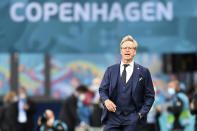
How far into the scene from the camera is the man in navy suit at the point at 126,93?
385 inches

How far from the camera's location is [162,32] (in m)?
16.7

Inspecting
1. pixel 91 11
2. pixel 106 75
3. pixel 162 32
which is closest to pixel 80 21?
pixel 91 11

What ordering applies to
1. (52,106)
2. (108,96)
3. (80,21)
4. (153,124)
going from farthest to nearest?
1. (52,106)
2. (153,124)
3. (80,21)
4. (108,96)

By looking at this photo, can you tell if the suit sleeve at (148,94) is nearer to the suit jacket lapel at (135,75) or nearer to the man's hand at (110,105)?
the suit jacket lapel at (135,75)

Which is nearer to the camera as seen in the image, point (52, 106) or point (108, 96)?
point (108, 96)

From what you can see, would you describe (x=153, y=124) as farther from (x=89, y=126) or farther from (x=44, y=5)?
(x=44, y=5)

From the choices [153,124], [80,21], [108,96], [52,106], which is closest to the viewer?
[108,96]

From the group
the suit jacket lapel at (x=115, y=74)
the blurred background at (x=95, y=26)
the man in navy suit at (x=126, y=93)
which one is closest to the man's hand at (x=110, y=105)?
the man in navy suit at (x=126, y=93)

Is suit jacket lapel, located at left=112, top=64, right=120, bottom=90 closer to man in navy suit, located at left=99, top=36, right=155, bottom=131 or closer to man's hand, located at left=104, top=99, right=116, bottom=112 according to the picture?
man in navy suit, located at left=99, top=36, right=155, bottom=131

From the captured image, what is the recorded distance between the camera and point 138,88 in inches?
388

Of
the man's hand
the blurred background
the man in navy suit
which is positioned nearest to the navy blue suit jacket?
the man in navy suit

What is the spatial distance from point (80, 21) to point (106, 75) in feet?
22.1

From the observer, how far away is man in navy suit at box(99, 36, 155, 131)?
32.1 feet

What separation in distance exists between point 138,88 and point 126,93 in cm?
18
